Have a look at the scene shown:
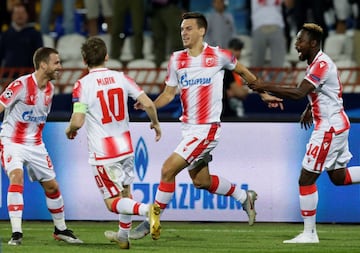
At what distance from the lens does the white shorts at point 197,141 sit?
1312 cm

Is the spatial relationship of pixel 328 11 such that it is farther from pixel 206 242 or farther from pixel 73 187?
pixel 206 242

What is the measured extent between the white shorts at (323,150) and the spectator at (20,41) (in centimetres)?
686

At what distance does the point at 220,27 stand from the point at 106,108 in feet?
26.3

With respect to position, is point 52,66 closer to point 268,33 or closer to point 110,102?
point 110,102

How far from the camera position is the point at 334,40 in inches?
802

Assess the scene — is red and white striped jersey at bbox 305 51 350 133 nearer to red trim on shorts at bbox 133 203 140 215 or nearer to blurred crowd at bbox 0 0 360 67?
red trim on shorts at bbox 133 203 140 215

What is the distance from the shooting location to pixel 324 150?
507 inches

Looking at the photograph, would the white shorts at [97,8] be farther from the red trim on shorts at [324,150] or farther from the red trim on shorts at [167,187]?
the red trim on shorts at [324,150]

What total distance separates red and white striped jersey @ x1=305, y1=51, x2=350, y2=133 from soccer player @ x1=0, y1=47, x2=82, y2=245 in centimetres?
253

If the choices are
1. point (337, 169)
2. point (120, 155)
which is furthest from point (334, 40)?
point (120, 155)

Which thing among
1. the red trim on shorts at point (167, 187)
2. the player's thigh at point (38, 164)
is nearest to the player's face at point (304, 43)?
the red trim on shorts at point (167, 187)

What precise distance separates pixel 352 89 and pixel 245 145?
2.90 metres

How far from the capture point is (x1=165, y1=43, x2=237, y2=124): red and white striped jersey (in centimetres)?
1320

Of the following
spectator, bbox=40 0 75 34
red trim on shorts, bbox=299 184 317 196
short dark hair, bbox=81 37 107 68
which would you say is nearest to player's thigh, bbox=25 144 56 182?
short dark hair, bbox=81 37 107 68
